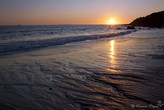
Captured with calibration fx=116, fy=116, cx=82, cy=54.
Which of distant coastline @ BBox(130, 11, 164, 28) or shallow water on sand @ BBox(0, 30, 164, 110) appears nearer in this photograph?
shallow water on sand @ BBox(0, 30, 164, 110)

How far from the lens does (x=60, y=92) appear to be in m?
2.69

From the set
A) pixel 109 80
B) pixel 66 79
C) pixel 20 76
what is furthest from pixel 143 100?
pixel 20 76

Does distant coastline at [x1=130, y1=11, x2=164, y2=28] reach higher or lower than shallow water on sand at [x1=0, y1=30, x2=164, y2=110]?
higher

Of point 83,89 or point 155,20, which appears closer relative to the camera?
point 83,89

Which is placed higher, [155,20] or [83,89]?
[155,20]

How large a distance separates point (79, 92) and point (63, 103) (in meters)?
0.51

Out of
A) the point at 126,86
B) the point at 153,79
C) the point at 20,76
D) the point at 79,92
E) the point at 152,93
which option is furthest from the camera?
the point at 20,76

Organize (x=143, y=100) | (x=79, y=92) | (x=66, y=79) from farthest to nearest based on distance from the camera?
(x=66, y=79)
(x=79, y=92)
(x=143, y=100)

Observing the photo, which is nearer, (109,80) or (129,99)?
(129,99)

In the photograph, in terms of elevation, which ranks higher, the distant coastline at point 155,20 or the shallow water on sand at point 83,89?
the distant coastline at point 155,20

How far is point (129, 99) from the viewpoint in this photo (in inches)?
91.7

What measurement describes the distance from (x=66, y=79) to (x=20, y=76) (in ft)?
5.05

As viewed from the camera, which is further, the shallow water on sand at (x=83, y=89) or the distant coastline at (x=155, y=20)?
the distant coastline at (x=155, y=20)

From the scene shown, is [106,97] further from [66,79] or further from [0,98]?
[0,98]
